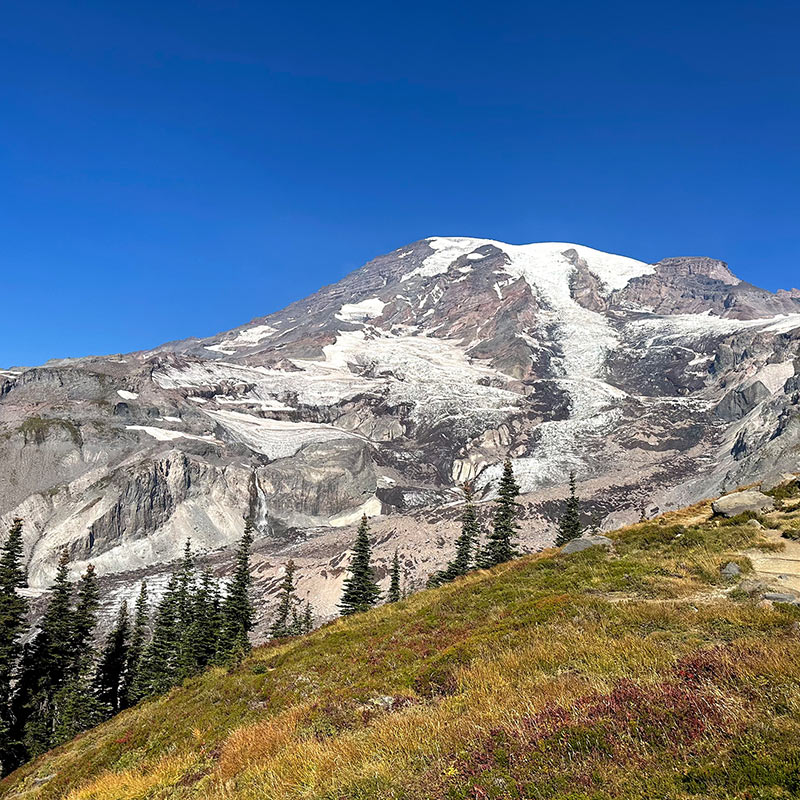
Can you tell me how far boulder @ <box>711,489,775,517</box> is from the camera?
23.2 m

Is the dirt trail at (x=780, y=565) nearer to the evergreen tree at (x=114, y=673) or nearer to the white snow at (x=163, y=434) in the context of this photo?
the evergreen tree at (x=114, y=673)

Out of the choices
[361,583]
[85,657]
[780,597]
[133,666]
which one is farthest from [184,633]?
[780,597]

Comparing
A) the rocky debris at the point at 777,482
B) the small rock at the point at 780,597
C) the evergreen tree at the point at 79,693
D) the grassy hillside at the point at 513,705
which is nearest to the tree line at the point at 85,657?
the evergreen tree at the point at 79,693

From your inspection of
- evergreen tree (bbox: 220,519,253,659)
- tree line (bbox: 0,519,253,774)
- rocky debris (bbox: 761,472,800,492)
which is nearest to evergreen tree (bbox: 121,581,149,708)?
tree line (bbox: 0,519,253,774)

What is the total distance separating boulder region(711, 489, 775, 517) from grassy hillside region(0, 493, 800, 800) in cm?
405

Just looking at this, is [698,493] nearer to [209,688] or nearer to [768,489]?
[768,489]

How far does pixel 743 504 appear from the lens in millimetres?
23672

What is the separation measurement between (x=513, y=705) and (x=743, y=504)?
2138 cm

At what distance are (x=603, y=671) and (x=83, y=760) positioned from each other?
14.9 metres

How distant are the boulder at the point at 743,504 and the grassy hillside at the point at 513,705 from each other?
13.3 feet

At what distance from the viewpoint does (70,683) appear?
3922 centimetres

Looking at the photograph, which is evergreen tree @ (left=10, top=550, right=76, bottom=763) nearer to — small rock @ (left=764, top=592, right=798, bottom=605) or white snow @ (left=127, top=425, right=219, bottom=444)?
small rock @ (left=764, top=592, right=798, bottom=605)

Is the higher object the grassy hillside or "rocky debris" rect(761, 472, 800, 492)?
"rocky debris" rect(761, 472, 800, 492)

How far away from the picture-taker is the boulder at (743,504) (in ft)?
76.2
